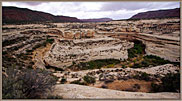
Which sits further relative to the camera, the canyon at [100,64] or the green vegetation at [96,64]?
the green vegetation at [96,64]

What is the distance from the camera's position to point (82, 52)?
329 inches

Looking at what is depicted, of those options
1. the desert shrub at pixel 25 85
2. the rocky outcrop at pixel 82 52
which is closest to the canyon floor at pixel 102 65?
the rocky outcrop at pixel 82 52

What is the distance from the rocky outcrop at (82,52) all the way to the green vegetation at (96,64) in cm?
31

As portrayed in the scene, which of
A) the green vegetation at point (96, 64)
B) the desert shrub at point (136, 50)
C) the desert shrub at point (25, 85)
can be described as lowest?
the green vegetation at point (96, 64)

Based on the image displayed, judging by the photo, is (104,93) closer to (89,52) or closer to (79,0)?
(79,0)

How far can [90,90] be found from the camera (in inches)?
125

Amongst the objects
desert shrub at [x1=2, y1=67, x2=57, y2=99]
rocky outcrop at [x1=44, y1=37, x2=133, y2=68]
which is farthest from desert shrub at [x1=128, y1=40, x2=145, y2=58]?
desert shrub at [x1=2, y1=67, x2=57, y2=99]

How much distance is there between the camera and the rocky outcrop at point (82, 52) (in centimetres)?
748

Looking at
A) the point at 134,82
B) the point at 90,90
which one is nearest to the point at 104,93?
the point at 90,90

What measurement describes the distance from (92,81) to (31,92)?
2.20 m

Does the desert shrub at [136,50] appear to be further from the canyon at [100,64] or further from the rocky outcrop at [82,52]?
the rocky outcrop at [82,52]

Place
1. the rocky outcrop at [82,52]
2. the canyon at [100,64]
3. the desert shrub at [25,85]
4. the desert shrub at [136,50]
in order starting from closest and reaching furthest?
1. the desert shrub at [25,85]
2. the canyon at [100,64]
3. the rocky outcrop at [82,52]
4. the desert shrub at [136,50]

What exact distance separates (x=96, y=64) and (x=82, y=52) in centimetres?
152

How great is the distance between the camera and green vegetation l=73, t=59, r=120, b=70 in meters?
7.35
